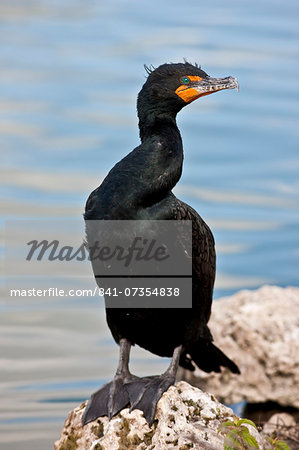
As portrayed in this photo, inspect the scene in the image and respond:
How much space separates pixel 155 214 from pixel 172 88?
77 cm

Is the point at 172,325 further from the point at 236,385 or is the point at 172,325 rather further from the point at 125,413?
the point at 236,385

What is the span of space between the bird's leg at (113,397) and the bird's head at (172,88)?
4.56 ft

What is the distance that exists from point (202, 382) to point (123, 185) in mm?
2729

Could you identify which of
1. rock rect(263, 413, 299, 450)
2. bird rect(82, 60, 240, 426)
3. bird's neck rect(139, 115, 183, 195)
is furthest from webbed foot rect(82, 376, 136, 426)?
rock rect(263, 413, 299, 450)

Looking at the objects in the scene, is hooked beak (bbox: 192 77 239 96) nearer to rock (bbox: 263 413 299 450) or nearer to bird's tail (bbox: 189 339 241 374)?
bird's tail (bbox: 189 339 241 374)

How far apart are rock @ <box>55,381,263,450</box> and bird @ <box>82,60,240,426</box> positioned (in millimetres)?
66

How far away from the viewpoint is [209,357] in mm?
6367

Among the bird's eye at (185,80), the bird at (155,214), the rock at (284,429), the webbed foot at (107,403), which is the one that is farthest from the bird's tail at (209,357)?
the bird's eye at (185,80)

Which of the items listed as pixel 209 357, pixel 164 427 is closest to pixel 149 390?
pixel 164 427

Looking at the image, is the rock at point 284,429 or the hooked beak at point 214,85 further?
the rock at point 284,429

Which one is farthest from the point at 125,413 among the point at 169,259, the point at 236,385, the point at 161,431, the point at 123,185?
the point at 236,385

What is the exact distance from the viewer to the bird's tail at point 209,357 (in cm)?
628

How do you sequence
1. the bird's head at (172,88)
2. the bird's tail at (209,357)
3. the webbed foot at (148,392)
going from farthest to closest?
the bird's tail at (209,357) → the bird's head at (172,88) → the webbed foot at (148,392)

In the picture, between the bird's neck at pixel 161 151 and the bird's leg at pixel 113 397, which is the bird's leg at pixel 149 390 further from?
the bird's neck at pixel 161 151
